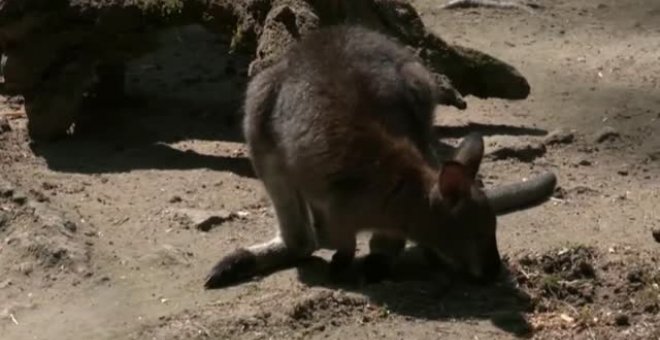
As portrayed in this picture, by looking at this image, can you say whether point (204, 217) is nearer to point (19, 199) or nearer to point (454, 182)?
point (19, 199)

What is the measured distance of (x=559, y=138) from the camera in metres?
7.52

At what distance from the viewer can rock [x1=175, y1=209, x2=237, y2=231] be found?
21.4 ft

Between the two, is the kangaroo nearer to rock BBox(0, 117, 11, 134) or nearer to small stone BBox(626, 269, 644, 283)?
small stone BBox(626, 269, 644, 283)

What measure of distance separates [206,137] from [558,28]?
309 centimetres

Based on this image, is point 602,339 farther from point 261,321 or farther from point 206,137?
point 206,137

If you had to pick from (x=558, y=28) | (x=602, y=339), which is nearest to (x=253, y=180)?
(x=602, y=339)

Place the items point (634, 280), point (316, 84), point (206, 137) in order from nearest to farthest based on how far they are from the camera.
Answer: point (634, 280)
point (316, 84)
point (206, 137)

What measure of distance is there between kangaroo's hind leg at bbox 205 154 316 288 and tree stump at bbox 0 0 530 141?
52.2 inches

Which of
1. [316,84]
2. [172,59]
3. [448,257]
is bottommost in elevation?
[172,59]

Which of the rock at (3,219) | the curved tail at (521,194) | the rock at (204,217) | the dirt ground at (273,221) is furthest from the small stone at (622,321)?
the rock at (3,219)

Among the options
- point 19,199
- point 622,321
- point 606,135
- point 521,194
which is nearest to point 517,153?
point 606,135

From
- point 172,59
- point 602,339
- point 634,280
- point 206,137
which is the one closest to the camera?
point 602,339

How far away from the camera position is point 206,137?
7.84 m

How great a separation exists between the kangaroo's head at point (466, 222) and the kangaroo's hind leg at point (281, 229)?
724mm
